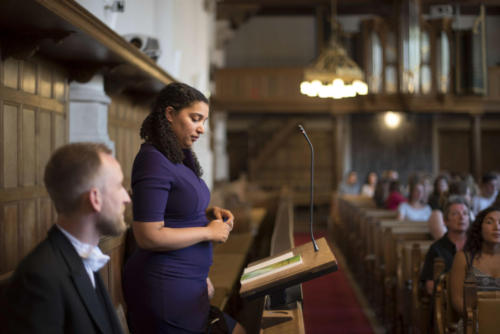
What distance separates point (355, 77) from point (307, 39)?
12531 millimetres

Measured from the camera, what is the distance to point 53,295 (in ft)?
4.17

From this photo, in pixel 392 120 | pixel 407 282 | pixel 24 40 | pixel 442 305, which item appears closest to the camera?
pixel 442 305

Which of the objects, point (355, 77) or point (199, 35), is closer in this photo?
point (355, 77)

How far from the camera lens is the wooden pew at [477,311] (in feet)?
9.02

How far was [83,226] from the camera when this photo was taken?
139 cm

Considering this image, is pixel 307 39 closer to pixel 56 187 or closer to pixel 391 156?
pixel 391 156

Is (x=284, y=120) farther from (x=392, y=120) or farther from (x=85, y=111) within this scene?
(x=85, y=111)

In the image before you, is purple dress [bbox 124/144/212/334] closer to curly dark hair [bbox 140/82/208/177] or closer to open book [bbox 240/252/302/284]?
curly dark hair [bbox 140/82/208/177]

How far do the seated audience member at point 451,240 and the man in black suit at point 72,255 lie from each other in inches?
121

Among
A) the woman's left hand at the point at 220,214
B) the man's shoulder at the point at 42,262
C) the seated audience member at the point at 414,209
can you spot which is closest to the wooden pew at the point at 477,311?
the woman's left hand at the point at 220,214

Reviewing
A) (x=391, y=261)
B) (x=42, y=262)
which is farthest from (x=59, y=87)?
(x=42, y=262)

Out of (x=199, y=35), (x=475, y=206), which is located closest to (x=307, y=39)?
(x=199, y=35)

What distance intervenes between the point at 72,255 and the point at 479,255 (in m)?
2.72

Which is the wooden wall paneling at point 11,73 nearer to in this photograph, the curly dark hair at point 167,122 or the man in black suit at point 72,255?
the curly dark hair at point 167,122
